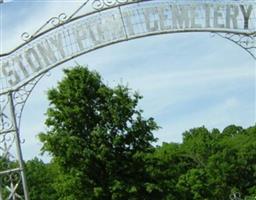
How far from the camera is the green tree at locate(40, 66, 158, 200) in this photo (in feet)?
73.3

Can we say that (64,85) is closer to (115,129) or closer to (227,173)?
(115,129)

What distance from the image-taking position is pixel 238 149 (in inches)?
2216

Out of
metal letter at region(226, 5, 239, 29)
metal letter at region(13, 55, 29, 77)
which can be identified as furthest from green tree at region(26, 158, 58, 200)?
metal letter at region(226, 5, 239, 29)

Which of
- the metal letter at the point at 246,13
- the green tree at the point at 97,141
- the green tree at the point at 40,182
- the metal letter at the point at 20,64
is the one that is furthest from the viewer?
the green tree at the point at 40,182

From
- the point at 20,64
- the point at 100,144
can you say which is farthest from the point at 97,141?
the point at 20,64

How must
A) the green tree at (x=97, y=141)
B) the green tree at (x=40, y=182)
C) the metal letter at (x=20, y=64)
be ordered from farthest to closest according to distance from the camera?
the green tree at (x=40, y=182) < the green tree at (x=97, y=141) < the metal letter at (x=20, y=64)

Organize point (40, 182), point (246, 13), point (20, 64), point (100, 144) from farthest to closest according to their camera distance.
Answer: point (40, 182), point (100, 144), point (20, 64), point (246, 13)

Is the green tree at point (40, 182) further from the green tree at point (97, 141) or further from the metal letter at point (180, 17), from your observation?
the metal letter at point (180, 17)

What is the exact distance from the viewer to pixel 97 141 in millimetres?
22766

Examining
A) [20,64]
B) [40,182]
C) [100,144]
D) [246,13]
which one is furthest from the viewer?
[40,182]

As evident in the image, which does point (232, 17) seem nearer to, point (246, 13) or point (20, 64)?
point (246, 13)

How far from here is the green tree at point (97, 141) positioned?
22344 mm

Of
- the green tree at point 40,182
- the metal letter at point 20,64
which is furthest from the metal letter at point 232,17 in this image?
the green tree at point 40,182

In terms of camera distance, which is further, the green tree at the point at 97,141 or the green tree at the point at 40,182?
the green tree at the point at 40,182
